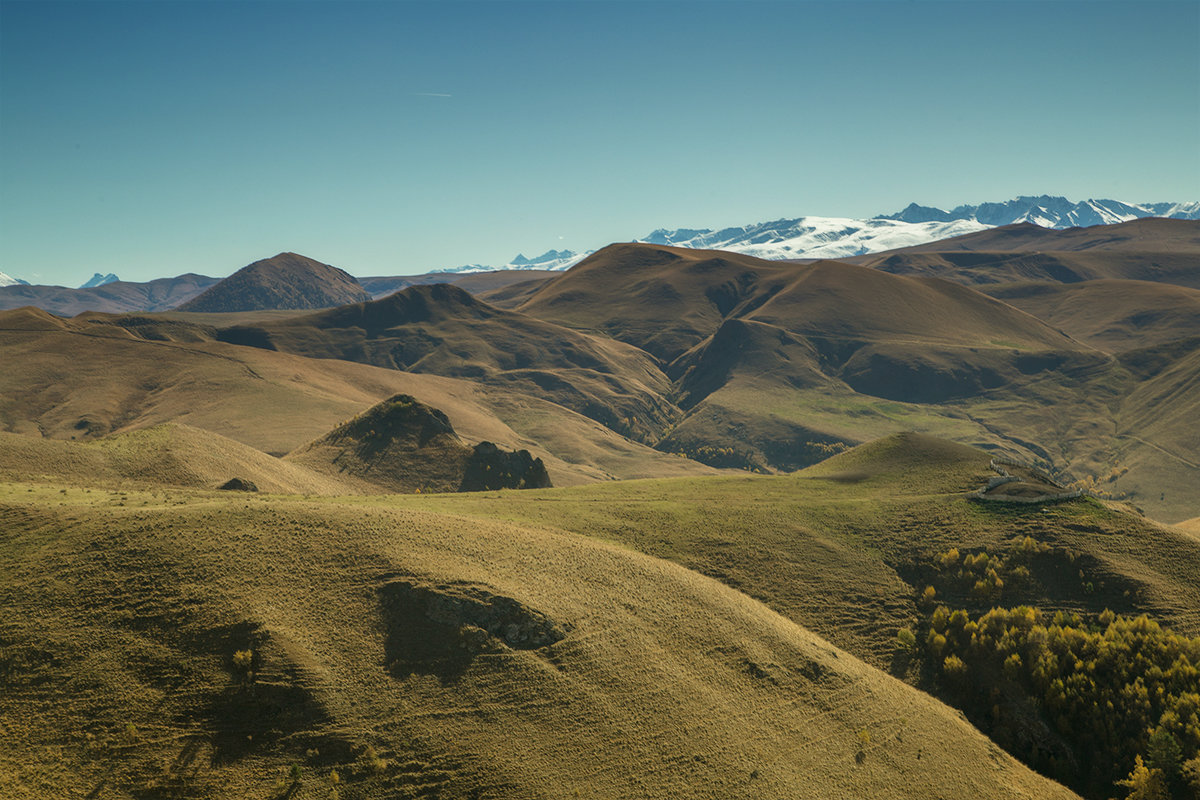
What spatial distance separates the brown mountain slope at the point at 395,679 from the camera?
42156mm

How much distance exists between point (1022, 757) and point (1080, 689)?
7.74m

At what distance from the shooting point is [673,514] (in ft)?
281

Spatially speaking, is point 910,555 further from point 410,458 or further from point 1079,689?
point 410,458

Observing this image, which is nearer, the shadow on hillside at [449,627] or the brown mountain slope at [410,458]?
the shadow on hillside at [449,627]

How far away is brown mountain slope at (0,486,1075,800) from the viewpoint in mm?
42156

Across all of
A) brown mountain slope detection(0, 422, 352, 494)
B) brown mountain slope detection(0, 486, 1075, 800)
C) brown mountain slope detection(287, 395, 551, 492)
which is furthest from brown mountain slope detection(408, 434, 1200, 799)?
brown mountain slope detection(287, 395, 551, 492)

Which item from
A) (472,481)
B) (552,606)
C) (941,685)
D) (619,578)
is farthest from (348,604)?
(472,481)

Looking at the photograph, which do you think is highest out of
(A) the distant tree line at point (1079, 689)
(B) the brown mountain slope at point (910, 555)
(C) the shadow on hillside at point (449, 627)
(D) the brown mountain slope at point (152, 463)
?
(D) the brown mountain slope at point (152, 463)

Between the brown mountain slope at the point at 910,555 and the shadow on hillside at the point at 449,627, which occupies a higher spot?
the shadow on hillside at the point at 449,627

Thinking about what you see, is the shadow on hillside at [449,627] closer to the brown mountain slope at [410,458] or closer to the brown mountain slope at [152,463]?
the brown mountain slope at [152,463]

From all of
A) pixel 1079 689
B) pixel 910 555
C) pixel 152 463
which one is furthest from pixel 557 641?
pixel 152 463

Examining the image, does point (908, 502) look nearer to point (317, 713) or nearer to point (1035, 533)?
point (1035, 533)

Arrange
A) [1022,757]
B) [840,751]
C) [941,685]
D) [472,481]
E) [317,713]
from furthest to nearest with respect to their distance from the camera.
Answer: [472,481] → [941,685] → [1022,757] → [840,751] → [317,713]

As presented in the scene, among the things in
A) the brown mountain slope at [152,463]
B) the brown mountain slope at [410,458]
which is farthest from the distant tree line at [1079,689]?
the brown mountain slope at [152,463]
